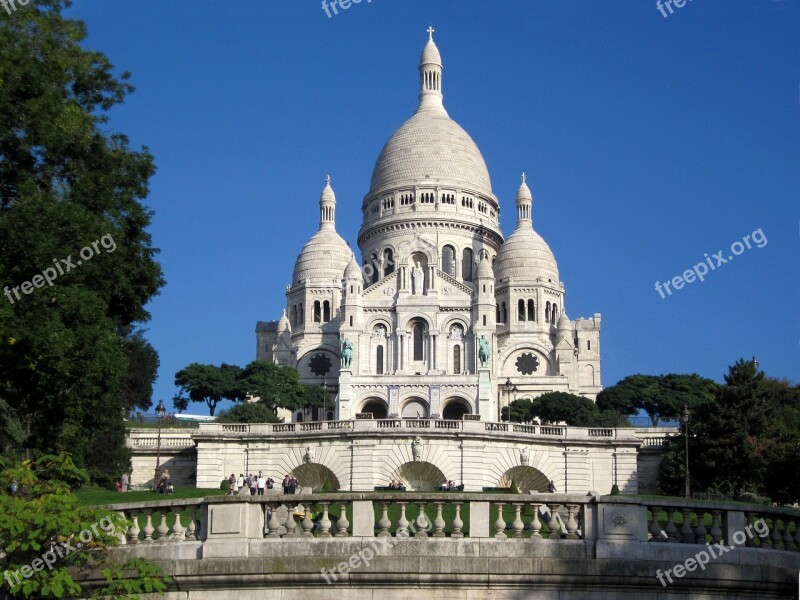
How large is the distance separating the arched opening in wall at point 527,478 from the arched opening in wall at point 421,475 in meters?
2.97

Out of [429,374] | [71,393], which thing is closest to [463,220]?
[429,374]

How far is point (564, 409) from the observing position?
298 feet

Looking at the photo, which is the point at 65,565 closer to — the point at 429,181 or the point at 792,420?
the point at 792,420

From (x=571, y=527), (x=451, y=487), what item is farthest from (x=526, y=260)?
(x=571, y=527)

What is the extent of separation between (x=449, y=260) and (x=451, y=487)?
74.4 meters

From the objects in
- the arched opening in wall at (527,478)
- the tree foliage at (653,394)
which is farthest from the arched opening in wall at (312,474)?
the tree foliage at (653,394)

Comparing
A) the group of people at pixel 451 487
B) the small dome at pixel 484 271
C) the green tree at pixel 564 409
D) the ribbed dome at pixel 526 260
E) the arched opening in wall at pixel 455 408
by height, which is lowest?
the group of people at pixel 451 487

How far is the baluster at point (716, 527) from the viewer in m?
15.5

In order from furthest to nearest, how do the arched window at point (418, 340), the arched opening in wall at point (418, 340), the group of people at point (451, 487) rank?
the arched window at point (418, 340)
the arched opening in wall at point (418, 340)
the group of people at point (451, 487)

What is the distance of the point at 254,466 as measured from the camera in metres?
51.8

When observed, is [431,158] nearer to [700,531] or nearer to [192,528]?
[192,528]

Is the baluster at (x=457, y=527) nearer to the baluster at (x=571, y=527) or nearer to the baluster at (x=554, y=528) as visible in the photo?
the baluster at (x=554, y=528)

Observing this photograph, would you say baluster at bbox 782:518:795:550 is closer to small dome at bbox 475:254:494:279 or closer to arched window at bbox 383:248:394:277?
small dome at bbox 475:254:494:279

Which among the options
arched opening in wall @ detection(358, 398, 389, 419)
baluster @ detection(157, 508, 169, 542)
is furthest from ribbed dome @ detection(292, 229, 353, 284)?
baluster @ detection(157, 508, 169, 542)
